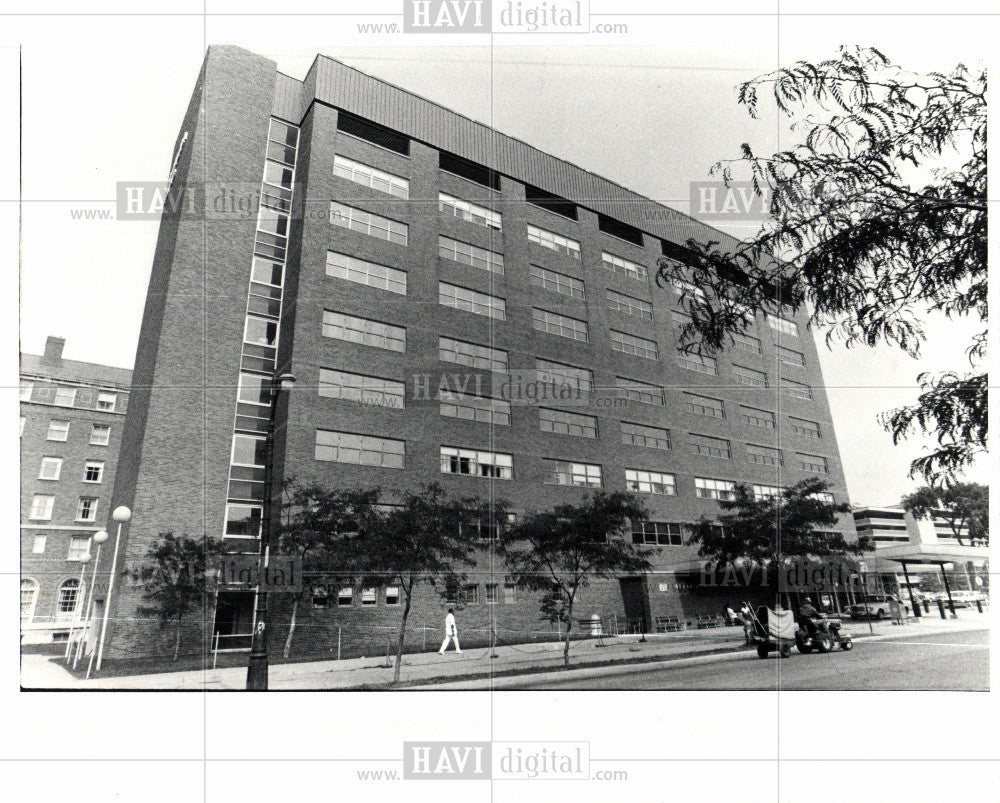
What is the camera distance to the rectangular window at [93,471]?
1722 centimetres

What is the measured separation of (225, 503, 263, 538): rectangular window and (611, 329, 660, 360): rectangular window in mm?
11952

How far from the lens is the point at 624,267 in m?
19.3

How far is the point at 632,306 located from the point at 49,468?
52.4 ft

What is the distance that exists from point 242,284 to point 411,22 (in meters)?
12.4

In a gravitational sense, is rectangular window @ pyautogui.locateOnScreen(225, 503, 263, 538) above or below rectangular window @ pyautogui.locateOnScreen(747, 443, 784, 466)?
below

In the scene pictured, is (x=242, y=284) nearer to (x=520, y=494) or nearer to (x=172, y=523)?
(x=172, y=523)

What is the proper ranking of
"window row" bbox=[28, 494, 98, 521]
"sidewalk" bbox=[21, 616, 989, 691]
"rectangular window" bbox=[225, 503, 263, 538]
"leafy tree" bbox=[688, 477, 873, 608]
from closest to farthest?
"sidewalk" bbox=[21, 616, 989, 691], "window row" bbox=[28, 494, 98, 521], "leafy tree" bbox=[688, 477, 873, 608], "rectangular window" bbox=[225, 503, 263, 538]

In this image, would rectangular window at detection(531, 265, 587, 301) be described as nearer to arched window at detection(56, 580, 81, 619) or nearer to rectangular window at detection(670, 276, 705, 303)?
rectangular window at detection(670, 276, 705, 303)

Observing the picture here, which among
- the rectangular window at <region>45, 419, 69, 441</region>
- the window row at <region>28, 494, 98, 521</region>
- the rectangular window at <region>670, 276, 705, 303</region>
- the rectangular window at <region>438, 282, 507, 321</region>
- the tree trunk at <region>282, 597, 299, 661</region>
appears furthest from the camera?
the rectangular window at <region>438, 282, 507, 321</region>

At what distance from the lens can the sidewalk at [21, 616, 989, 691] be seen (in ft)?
42.2

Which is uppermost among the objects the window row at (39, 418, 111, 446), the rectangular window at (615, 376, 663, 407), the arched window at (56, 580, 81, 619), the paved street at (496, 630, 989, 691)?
the rectangular window at (615, 376, 663, 407)

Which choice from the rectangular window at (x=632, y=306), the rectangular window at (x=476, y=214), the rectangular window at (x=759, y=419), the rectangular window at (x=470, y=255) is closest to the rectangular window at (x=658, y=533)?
the rectangular window at (x=759, y=419)

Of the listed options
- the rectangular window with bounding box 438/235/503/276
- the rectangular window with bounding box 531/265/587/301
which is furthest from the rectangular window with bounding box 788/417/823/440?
the rectangular window with bounding box 438/235/503/276

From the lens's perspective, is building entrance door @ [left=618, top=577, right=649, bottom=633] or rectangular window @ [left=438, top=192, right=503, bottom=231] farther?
rectangular window @ [left=438, top=192, right=503, bottom=231]
